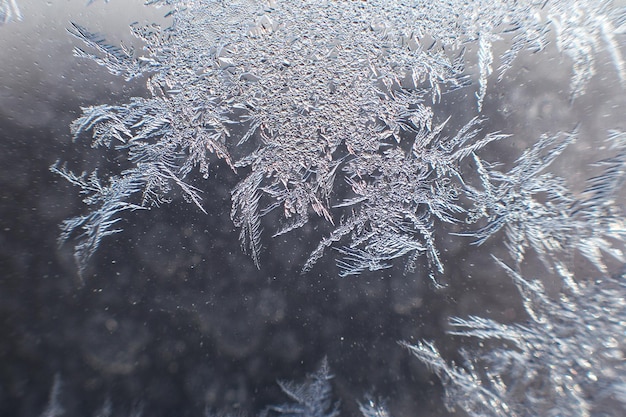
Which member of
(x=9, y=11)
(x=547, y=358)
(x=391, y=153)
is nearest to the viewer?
(x=547, y=358)

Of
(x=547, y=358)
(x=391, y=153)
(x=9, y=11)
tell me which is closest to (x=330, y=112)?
(x=391, y=153)

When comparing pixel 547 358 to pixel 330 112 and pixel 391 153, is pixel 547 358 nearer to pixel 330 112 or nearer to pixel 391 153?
pixel 391 153

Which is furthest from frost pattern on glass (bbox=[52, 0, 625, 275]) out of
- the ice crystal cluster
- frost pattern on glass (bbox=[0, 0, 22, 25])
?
frost pattern on glass (bbox=[0, 0, 22, 25])

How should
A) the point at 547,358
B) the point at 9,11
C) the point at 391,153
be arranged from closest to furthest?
the point at 547,358 → the point at 391,153 → the point at 9,11

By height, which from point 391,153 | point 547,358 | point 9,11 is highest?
point 9,11

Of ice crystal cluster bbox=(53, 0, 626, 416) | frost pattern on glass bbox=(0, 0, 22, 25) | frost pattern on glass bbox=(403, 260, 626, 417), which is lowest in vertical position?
frost pattern on glass bbox=(403, 260, 626, 417)

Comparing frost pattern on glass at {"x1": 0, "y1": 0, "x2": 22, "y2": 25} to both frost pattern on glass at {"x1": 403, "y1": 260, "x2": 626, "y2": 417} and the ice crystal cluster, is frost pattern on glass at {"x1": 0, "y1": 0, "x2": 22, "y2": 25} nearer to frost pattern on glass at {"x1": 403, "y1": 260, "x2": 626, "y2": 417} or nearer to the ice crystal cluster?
the ice crystal cluster

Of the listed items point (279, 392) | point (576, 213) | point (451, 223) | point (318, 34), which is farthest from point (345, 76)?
point (279, 392)

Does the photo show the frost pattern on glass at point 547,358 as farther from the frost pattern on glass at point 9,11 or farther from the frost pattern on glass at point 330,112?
the frost pattern on glass at point 9,11
